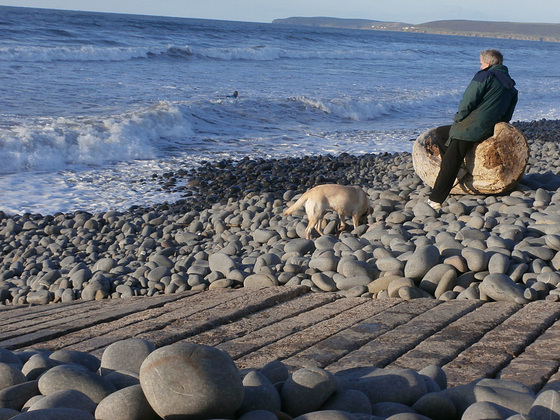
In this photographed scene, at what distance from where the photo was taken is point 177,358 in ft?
8.11

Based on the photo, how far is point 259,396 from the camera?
2605mm

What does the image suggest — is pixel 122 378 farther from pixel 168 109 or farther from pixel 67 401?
pixel 168 109

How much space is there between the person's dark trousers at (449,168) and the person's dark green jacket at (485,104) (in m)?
0.11

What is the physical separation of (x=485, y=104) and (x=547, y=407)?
629 cm

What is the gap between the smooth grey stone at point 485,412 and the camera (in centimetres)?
240

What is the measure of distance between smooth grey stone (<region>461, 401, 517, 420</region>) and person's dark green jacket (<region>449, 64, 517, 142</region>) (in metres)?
6.18

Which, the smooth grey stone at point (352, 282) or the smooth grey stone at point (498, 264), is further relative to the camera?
the smooth grey stone at point (352, 282)

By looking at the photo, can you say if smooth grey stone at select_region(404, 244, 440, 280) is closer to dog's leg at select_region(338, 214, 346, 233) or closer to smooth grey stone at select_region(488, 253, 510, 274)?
smooth grey stone at select_region(488, 253, 510, 274)

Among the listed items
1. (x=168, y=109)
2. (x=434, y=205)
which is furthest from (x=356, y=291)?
(x=168, y=109)

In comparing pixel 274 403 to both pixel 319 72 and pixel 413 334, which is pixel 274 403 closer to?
pixel 413 334

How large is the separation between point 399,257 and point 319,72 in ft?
99.0

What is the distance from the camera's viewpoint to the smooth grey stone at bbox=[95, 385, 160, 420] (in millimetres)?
2410

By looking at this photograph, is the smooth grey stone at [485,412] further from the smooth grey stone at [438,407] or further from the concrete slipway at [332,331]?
the concrete slipway at [332,331]

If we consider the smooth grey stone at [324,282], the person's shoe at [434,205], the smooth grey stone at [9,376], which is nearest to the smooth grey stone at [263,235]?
the person's shoe at [434,205]
